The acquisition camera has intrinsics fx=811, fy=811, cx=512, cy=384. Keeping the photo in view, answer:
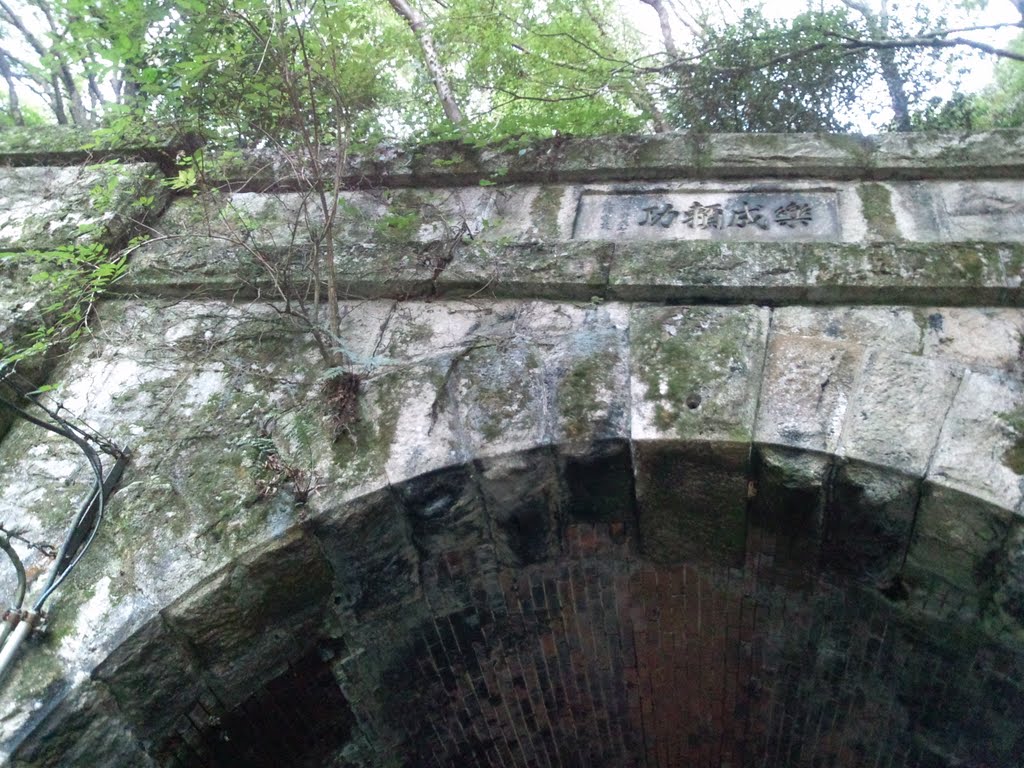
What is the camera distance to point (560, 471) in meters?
2.65

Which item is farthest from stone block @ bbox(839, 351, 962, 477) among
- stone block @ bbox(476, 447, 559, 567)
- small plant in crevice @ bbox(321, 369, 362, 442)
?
small plant in crevice @ bbox(321, 369, 362, 442)

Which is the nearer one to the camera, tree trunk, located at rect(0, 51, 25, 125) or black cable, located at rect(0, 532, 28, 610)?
black cable, located at rect(0, 532, 28, 610)

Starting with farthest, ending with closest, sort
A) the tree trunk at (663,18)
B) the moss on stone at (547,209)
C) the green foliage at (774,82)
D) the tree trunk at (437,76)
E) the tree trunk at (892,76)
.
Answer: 1. the tree trunk at (663,18)
2. the tree trunk at (437,76)
3. the tree trunk at (892,76)
4. the green foliage at (774,82)
5. the moss on stone at (547,209)

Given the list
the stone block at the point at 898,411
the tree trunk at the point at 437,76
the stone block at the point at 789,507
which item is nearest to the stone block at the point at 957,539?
the stone block at the point at 898,411

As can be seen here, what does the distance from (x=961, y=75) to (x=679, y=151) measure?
8.68 ft

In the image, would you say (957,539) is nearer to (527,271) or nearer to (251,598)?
(527,271)

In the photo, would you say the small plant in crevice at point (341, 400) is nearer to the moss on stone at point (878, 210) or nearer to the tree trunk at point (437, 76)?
the moss on stone at point (878, 210)

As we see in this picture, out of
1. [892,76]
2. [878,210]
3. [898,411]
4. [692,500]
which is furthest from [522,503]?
[892,76]

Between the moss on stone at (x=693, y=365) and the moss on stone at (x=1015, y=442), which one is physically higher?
the moss on stone at (x=693, y=365)

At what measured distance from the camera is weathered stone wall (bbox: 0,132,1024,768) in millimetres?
2434

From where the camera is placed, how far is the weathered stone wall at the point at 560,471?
2.43m

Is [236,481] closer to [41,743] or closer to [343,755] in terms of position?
[41,743]

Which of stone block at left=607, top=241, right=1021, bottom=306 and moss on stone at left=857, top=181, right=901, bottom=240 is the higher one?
moss on stone at left=857, top=181, right=901, bottom=240

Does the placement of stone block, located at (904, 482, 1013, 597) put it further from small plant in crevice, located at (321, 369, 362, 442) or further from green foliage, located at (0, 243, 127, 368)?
green foliage, located at (0, 243, 127, 368)
